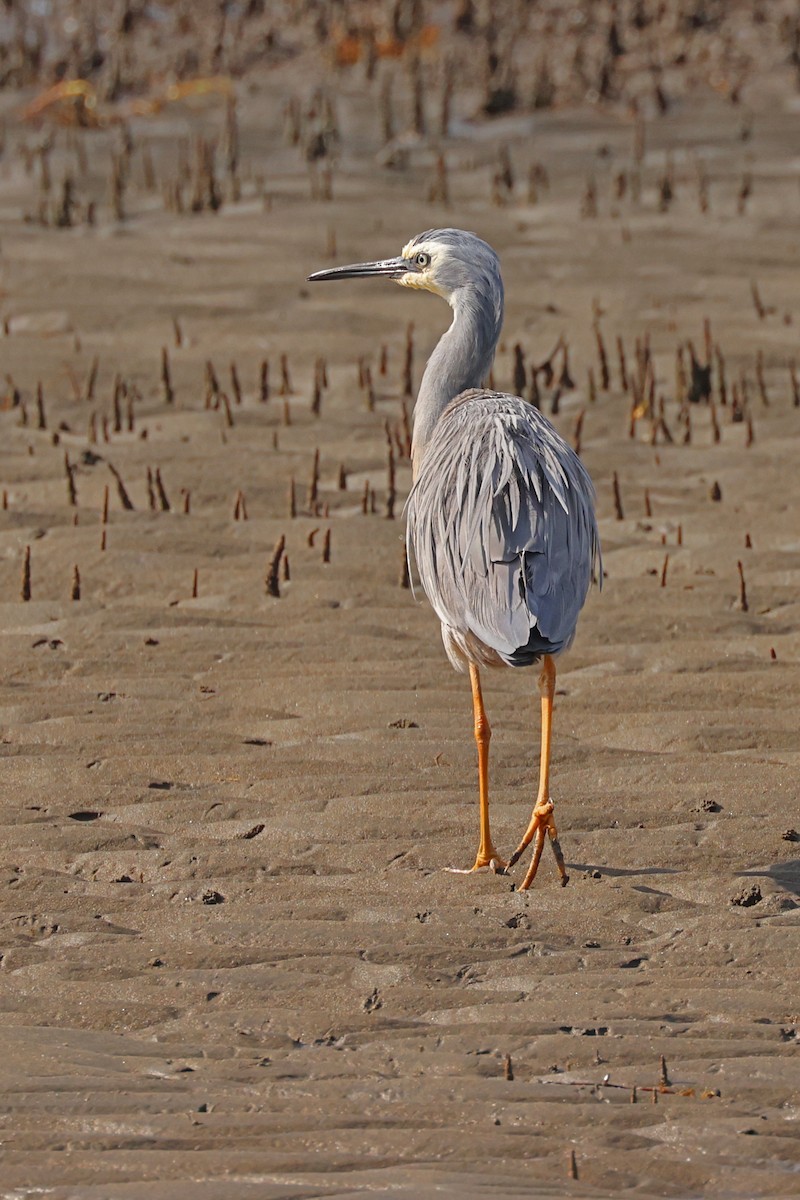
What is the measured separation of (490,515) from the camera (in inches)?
193

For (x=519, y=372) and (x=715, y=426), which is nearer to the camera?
(x=715, y=426)

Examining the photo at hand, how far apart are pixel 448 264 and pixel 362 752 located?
1.60 m

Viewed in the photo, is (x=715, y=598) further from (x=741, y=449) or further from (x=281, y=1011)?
(x=281, y=1011)

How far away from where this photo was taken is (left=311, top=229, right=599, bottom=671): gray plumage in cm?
471

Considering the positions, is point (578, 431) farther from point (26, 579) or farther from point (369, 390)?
point (26, 579)

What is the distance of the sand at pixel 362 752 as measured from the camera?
3.38 m

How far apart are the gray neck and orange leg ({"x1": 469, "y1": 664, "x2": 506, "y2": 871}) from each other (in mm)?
932

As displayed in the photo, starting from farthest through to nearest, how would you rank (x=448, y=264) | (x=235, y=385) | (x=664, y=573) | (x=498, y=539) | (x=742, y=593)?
(x=235, y=385) < (x=664, y=573) < (x=742, y=593) < (x=448, y=264) < (x=498, y=539)

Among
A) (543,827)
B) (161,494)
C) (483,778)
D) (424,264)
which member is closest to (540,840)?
(543,827)

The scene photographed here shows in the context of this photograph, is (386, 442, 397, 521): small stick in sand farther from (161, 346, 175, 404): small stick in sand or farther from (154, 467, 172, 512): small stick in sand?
(161, 346, 175, 404): small stick in sand

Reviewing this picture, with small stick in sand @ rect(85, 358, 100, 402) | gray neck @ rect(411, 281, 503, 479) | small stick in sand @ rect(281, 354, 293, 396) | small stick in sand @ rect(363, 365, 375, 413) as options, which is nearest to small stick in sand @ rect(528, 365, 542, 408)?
small stick in sand @ rect(363, 365, 375, 413)

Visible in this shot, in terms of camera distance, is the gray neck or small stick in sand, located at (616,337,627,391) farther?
small stick in sand, located at (616,337,627,391)

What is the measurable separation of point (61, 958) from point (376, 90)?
10.0 metres

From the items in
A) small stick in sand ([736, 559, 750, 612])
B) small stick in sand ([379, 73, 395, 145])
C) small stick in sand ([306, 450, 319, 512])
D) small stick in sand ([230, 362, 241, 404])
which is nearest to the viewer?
small stick in sand ([736, 559, 750, 612])
